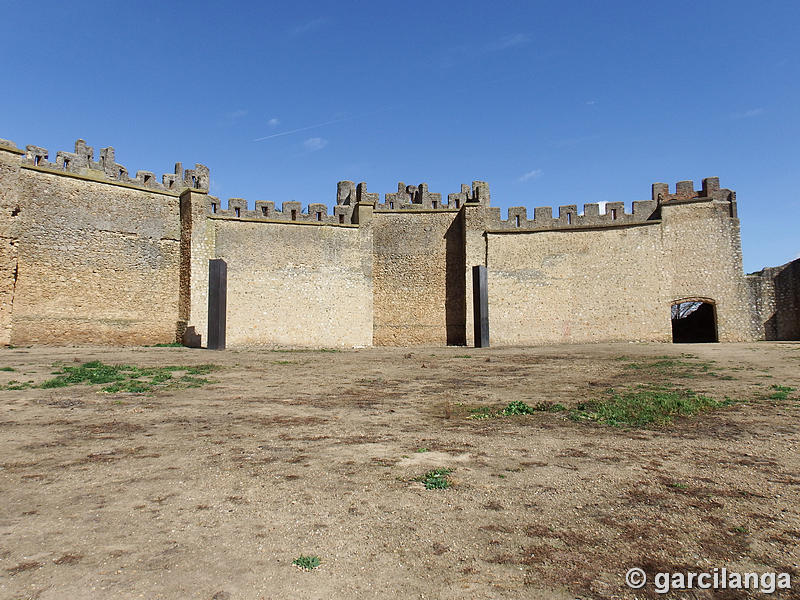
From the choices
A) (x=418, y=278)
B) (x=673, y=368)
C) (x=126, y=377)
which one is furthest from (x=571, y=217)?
(x=126, y=377)

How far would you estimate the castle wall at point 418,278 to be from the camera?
23172mm

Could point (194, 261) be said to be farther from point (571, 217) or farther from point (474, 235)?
point (571, 217)

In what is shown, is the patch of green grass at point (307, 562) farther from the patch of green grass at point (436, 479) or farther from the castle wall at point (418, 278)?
the castle wall at point (418, 278)

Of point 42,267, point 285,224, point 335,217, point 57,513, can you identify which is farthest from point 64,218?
point 57,513

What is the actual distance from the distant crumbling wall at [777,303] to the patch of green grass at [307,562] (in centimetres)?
2531

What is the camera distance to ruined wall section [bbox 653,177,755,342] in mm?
21141

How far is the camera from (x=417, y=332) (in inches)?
914

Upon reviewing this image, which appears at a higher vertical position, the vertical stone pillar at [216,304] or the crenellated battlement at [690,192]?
the crenellated battlement at [690,192]

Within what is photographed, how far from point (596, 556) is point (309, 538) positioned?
1.59 m

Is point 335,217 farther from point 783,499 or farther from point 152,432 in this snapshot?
point 783,499

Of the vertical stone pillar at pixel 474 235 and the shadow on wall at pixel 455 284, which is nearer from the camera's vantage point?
the vertical stone pillar at pixel 474 235

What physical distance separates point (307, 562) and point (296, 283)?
1984 centimetres

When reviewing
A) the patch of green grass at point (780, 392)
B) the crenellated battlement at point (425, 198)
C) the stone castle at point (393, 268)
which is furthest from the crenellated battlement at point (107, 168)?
the patch of green grass at point (780, 392)

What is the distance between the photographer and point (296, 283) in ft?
70.6
